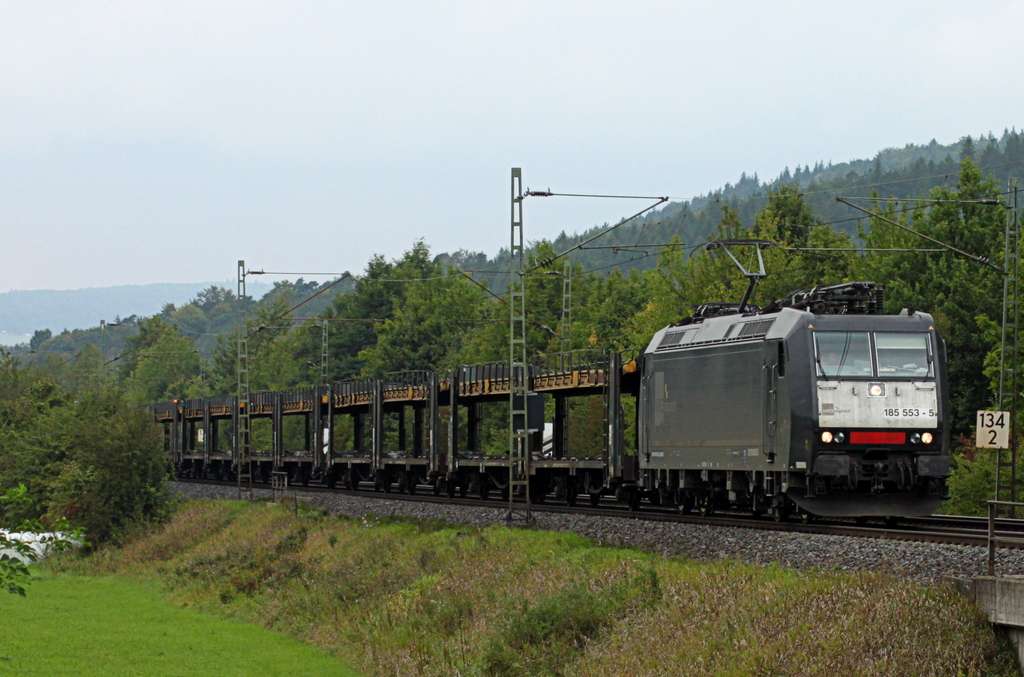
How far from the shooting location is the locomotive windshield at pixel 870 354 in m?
22.6

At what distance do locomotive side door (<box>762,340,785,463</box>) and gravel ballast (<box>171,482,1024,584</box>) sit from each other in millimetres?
1743

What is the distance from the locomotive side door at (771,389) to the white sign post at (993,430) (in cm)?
863

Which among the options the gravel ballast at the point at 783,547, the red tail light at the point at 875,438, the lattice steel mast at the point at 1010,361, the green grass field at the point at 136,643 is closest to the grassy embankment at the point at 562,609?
the green grass field at the point at 136,643

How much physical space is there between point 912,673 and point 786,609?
88.4 inches

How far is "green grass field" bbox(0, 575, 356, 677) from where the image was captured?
24.4 metres

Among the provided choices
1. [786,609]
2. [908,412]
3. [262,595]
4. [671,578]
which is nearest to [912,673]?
[786,609]

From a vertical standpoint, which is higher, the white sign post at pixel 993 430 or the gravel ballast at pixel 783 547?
the white sign post at pixel 993 430

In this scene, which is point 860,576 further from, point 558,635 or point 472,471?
point 472,471

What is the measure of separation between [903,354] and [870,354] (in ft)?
2.07

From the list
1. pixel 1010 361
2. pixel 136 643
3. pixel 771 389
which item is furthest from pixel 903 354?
pixel 1010 361

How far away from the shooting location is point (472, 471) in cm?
4044

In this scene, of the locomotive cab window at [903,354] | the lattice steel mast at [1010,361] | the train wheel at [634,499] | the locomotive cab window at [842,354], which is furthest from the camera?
the lattice steel mast at [1010,361]

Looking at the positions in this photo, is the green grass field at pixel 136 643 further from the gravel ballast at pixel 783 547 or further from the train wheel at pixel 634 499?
the train wheel at pixel 634 499

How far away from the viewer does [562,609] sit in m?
19.1
